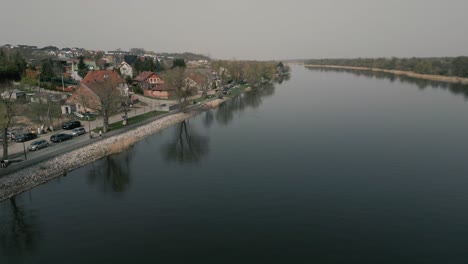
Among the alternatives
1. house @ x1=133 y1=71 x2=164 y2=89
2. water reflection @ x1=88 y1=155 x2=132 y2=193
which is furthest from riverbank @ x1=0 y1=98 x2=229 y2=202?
house @ x1=133 y1=71 x2=164 y2=89

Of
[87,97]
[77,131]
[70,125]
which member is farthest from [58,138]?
[87,97]

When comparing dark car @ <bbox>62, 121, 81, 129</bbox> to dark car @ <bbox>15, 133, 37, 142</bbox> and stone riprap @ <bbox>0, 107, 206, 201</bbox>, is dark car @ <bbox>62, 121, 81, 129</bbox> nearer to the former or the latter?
dark car @ <bbox>15, 133, 37, 142</bbox>

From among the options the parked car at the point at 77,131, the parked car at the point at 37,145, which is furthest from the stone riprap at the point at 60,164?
the parked car at the point at 77,131

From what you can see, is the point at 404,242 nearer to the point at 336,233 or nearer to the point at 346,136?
the point at 336,233

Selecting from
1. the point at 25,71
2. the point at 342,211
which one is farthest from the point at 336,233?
the point at 25,71

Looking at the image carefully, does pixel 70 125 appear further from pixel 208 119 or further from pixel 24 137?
pixel 208 119

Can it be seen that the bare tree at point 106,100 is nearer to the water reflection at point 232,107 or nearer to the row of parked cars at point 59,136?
the row of parked cars at point 59,136

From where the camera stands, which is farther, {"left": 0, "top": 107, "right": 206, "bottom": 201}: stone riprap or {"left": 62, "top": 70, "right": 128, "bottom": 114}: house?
{"left": 62, "top": 70, "right": 128, "bottom": 114}: house
